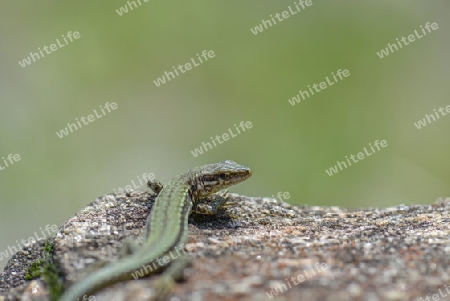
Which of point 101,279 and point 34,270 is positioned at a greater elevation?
point 34,270

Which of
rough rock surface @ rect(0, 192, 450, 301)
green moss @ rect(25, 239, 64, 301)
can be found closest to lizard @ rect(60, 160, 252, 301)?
rough rock surface @ rect(0, 192, 450, 301)

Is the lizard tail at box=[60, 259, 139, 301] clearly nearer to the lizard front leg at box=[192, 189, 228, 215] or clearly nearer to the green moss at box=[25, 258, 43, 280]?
the green moss at box=[25, 258, 43, 280]

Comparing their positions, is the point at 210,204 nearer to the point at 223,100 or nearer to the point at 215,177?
the point at 215,177

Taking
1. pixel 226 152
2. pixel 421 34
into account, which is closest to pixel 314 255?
pixel 226 152

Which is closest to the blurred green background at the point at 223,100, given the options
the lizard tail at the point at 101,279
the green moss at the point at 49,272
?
the green moss at the point at 49,272

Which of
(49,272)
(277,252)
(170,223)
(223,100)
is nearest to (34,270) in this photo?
(49,272)

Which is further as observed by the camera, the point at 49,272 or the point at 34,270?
the point at 34,270

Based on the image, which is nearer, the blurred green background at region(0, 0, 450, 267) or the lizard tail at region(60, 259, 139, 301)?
the lizard tail at region(60, 259, 139, 301)

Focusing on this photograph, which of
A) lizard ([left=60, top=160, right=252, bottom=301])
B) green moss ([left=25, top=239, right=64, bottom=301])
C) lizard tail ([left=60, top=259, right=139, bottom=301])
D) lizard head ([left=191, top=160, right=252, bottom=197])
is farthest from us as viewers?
lizard head ([left=191, top=160, right=252, bottom=197])
